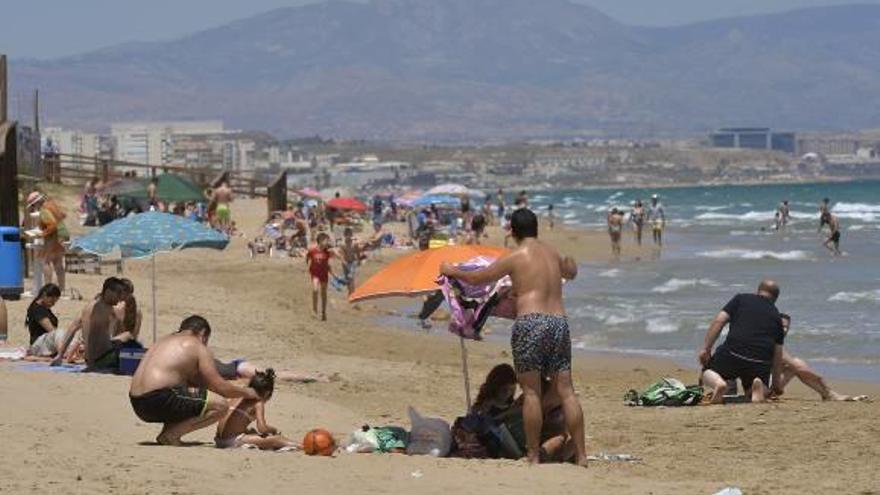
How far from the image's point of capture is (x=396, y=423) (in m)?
12.5

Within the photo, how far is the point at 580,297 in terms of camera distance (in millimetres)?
27281

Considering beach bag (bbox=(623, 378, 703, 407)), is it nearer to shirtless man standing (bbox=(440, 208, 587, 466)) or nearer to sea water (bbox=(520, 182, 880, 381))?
shirtless man standing (bbox=(440, 208, 587, 466))

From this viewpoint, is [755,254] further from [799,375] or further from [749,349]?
[749,349]

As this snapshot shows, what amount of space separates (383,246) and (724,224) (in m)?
31.6

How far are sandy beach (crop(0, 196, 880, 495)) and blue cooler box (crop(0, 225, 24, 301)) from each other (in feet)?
1.50

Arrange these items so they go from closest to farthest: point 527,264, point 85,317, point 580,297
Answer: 1. point 527,264
2. point 85,317
3. point 580,297

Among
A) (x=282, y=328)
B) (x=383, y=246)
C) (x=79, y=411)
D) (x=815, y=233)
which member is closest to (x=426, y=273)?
(x=79, y=411)

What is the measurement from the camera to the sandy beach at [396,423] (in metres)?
9.06

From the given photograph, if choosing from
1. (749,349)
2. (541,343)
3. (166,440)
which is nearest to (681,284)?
(749,349)

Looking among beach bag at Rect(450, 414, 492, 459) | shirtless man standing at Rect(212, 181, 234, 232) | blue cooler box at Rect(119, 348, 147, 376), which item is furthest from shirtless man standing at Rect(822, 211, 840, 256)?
beach bag at Rect(450, 414, 492, 459)

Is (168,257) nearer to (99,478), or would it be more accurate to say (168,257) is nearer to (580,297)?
(580,297)

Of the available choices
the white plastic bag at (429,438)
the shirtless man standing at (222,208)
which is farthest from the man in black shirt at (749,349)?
the shirtless man standing at (222,208)

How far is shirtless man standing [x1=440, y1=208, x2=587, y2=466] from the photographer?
9625 mm

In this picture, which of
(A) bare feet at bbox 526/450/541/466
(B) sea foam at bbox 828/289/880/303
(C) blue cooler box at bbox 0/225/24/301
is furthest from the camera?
(B) sea foam at bbox 828/289/880/303
